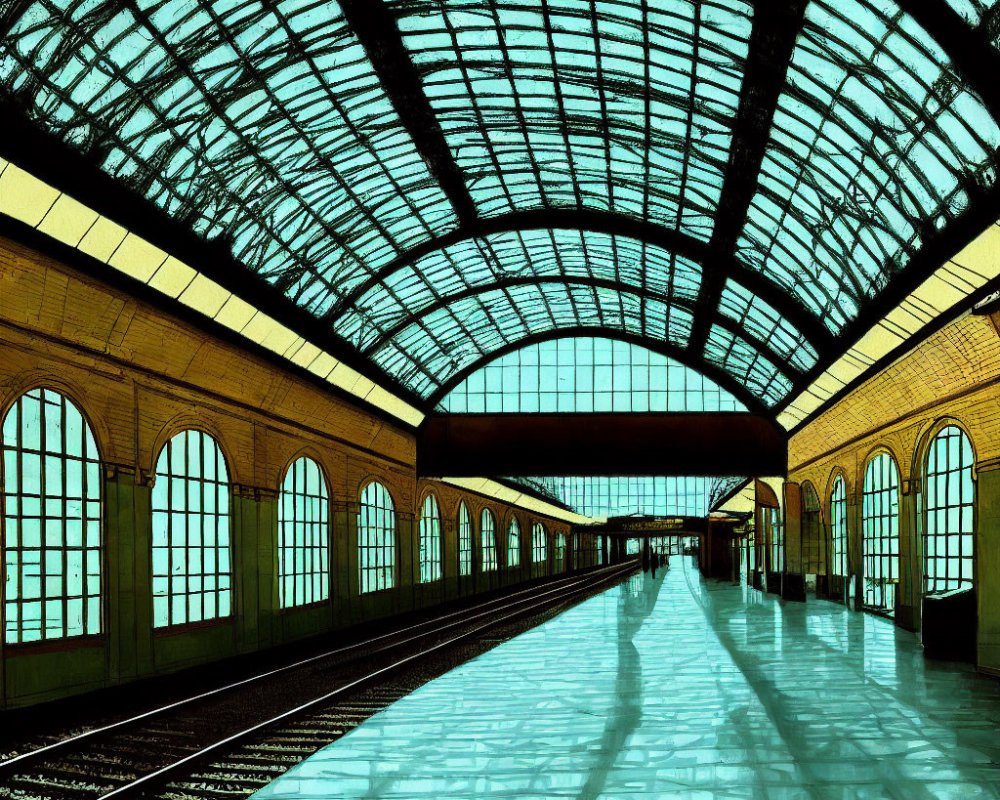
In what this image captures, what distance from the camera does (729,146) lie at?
2556 centimetres

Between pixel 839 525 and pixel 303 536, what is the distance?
651 inches

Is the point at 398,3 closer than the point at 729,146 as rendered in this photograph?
Yes

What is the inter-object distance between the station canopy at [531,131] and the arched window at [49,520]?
455cm

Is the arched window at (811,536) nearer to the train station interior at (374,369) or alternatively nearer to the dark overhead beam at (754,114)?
the train station interior at (374,369)

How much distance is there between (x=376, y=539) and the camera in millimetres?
39531

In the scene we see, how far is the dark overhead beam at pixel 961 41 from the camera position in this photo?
14406mm

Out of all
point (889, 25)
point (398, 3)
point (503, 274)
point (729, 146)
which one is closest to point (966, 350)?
point (889, 25)

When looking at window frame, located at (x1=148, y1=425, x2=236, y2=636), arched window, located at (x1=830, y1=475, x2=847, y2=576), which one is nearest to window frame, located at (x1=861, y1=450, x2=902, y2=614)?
arched window, located at (x1=830, y1=475, x2=847, y2=576)

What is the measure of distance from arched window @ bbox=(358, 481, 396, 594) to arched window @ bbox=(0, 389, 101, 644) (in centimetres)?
1826

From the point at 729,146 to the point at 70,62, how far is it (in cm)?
1426

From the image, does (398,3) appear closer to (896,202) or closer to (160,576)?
(896,202)

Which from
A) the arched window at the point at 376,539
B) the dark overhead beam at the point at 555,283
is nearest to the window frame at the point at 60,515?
the arched window at the point at 376,539

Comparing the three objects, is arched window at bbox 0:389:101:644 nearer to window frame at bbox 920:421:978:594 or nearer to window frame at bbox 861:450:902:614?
window frame at bbox 920:421:978:594

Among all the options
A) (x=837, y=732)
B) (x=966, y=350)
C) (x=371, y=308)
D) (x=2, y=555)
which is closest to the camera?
(x=837, y=732)
